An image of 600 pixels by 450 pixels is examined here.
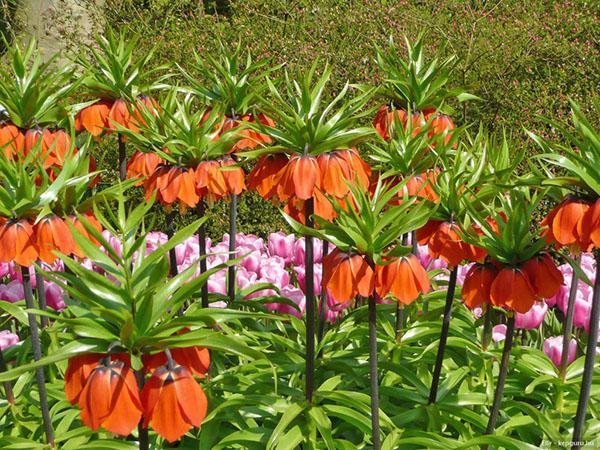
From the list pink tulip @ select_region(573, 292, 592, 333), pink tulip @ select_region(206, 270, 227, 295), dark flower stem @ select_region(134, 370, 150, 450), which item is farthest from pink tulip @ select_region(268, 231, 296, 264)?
dark flower stem @ select_region(134, 370, 150, 450)

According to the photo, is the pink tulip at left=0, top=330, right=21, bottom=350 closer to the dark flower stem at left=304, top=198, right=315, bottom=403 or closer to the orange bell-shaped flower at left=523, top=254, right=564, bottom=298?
the dark flower stem at left=304, top=198, right=315, bottom=403

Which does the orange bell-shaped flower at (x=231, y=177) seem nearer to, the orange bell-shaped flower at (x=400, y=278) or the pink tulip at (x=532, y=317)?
the orange bell-shaped flower at (x=400, y=278)

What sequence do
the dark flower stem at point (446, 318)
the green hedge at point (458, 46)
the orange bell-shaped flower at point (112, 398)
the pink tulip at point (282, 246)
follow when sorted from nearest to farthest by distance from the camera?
1. the orange bell-shaped flower at point (112, 398)
2. the dark flower stem at point (446, 318)
3. the pink tulip at point (282, 246)
4. the green hedge at point (458, 46)

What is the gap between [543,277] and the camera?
5.77ft

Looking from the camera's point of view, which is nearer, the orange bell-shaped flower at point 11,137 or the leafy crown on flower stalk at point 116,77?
the orange bell-shaped flower at point 11,137

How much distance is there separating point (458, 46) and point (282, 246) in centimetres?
298

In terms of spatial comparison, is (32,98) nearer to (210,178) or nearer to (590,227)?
(210,178)

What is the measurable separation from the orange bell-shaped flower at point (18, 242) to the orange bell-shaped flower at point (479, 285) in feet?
3.47

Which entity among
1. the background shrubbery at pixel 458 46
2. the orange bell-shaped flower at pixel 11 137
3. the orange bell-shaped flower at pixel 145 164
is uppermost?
the background shrubbery at pixel 458 46

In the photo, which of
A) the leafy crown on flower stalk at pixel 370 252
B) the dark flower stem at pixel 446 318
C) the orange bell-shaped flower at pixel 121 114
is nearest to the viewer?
the leafy crown on flower stalk at pixel 370 252

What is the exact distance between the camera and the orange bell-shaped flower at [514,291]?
1.75 metres

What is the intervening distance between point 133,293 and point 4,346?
1.54 m

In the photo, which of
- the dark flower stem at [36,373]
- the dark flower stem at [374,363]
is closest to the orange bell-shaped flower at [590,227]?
the dark flower stem at [374,363]

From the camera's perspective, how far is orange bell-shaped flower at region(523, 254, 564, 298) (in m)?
1.76
